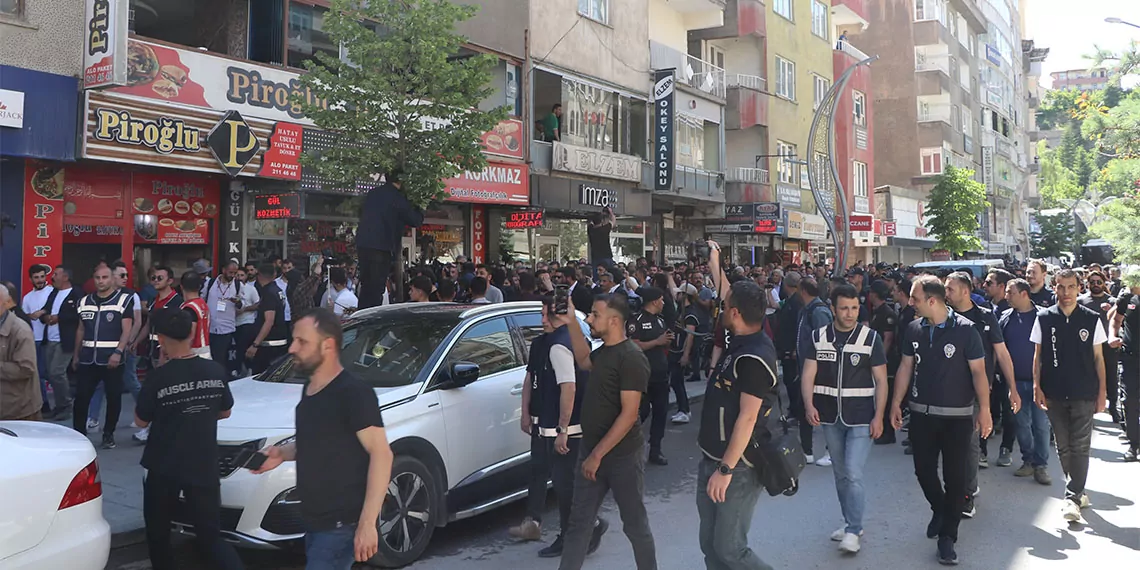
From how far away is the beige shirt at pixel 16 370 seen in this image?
6.65 m

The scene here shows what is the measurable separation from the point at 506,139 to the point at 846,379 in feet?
45.3

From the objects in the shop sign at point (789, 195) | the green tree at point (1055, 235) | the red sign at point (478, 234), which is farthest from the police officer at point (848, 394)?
the green tree at point (1055, 235)

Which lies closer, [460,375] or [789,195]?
[460,375]

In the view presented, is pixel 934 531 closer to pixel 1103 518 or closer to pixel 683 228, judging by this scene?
pixel 1103 518

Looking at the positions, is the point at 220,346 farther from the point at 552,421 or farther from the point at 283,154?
the point at 552,421

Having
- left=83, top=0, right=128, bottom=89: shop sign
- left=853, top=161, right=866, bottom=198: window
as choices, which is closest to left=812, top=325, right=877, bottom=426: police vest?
left=83, top=0, right=128, bottom=89: shop sign

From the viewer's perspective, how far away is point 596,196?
2145 centimetres

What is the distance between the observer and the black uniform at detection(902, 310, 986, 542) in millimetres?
5781

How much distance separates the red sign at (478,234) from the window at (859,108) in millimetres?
23833

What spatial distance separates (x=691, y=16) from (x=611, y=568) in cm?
2616

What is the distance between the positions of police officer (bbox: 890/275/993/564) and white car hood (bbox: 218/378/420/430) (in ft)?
11.2

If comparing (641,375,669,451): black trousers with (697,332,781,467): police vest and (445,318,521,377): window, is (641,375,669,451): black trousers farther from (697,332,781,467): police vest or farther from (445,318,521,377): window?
(697,332,781,467): police vest

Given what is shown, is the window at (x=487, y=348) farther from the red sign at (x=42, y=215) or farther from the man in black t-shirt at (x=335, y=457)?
the red sign at (x=42, y=215)

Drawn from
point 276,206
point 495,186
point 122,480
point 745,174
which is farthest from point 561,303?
point 745,174
